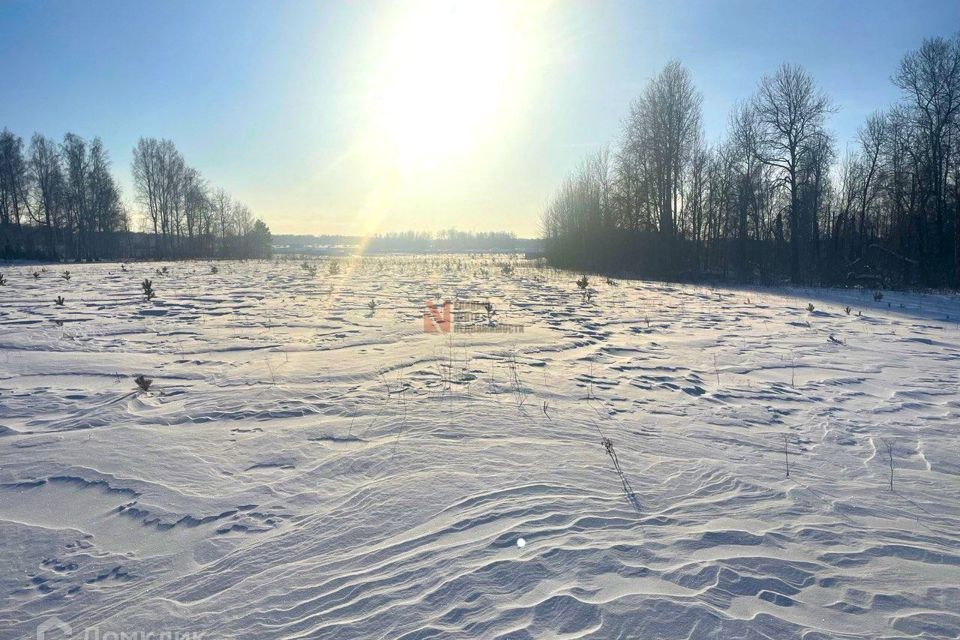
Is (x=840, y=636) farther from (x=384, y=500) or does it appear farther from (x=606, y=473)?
(x=384, y=500)

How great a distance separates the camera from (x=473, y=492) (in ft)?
11.1

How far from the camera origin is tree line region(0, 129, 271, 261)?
43375 mm

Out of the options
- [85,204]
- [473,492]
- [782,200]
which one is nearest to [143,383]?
[473,492]

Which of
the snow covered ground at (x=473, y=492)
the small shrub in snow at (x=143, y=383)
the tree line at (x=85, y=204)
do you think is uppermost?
the tree line at (x=85, y=204)

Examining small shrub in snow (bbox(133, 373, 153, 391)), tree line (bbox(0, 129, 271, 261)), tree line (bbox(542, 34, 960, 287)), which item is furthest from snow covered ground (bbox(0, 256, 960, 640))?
tree line (bbox(0, 129, 271, 261))

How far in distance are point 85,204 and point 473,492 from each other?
188 feet

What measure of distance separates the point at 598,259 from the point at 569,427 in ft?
100

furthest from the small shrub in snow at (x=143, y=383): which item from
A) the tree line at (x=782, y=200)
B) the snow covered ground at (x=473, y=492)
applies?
the tree line at (x=782, y=200)

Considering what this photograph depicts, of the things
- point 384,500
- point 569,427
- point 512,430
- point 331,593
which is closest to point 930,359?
point 569,427

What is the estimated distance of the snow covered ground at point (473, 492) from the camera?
2291 millimetres

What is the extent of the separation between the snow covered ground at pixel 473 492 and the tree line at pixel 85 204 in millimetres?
46568

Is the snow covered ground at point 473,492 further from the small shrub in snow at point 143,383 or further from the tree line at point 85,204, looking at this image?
the tree line at point 85,204

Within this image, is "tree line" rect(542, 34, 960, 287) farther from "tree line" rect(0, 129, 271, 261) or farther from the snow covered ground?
"tree line" rect(0, 129, 271, 261)

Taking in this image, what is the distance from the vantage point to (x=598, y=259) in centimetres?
3366
